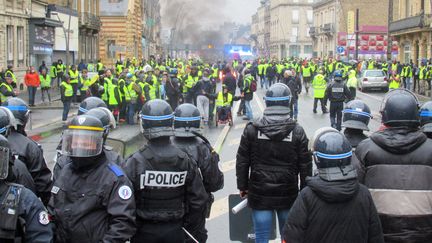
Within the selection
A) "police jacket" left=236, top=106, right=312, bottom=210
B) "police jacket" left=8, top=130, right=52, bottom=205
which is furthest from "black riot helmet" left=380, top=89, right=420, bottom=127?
"police jacket" left=8, top=130, right=52, bottom=205

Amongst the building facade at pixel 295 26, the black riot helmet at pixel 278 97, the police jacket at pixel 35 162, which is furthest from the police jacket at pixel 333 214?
the building facade at pixel 295 26

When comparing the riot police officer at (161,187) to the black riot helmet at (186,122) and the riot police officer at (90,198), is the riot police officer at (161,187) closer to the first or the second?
the riot police officer at (90,198)

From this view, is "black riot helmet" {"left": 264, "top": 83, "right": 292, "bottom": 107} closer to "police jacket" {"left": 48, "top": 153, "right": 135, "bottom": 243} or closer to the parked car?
"police jacket" {"left": 48, "top": 153, "right": 135, "bottom": 243}

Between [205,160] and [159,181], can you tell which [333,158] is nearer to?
[159,181]

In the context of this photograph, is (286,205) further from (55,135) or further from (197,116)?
(55,135)

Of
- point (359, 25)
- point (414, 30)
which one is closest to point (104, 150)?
point (414, 30)

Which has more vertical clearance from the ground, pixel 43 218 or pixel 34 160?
pixel 34 160

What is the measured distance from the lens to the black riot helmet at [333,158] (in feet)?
12.9

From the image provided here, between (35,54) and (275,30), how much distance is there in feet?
306

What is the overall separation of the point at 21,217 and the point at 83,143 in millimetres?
664

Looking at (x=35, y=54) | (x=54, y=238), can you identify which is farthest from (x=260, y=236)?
(x=35, y=54)

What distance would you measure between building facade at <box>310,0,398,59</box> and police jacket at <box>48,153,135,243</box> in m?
71.1

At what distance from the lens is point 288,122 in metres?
5.88

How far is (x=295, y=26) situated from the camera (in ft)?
383
